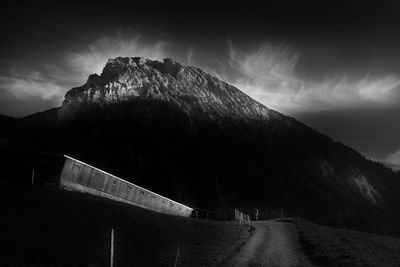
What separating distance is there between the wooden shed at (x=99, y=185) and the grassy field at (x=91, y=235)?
333 inches

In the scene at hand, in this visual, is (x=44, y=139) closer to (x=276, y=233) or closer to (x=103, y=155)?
Result: (x=103, y=155)

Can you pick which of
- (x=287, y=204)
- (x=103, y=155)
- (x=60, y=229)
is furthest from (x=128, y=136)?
(x=60, y=229)

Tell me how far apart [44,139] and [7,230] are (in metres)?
176

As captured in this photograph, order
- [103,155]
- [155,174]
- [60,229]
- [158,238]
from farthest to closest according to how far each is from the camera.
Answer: [103,155], [155,174], [158,238], [60,229]

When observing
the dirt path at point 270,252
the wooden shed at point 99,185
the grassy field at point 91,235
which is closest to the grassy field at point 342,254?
the dirt path at point 270,252

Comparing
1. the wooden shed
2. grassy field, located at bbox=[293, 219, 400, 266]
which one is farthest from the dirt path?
the wooden shed

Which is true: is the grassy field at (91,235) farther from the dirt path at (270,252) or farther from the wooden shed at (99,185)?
the wooden shed at (99,185)

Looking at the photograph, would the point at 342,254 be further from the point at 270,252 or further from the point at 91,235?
the point at 91,235

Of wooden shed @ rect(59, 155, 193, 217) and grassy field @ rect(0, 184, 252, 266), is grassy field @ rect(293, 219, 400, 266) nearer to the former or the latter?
grassy field @ rect(0, 184, 252, 266)

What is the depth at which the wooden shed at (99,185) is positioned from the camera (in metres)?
52.8

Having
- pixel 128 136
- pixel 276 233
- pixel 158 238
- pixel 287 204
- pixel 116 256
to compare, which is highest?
pixel 128 136

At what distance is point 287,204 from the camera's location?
17800 cm

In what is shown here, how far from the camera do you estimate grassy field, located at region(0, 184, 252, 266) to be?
25.5 metres

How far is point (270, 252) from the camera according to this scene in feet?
116
